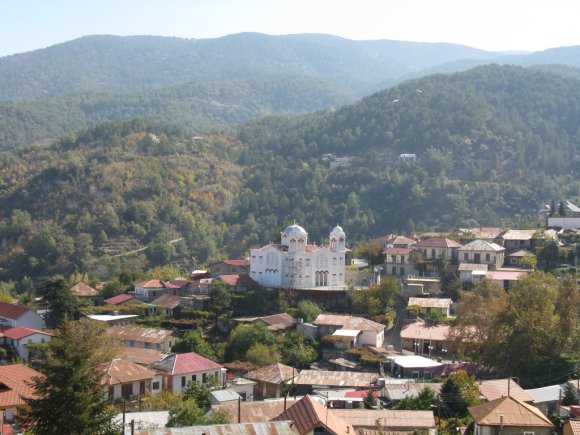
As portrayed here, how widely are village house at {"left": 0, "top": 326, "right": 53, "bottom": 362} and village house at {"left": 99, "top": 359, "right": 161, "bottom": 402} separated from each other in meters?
7.55

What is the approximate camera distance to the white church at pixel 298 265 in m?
44.6

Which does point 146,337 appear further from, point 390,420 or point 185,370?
point 390,420

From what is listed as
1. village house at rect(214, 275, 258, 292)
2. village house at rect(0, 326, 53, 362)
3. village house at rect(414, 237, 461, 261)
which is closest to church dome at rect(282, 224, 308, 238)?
Answer: village house at rect(214, 275, 258, 292)

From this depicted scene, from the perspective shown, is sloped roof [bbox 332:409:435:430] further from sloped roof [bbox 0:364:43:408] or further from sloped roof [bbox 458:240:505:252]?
sloped roof [bbox 458:240:505:252]

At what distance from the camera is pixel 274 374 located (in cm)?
3197

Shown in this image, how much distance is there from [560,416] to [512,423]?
3.69 m

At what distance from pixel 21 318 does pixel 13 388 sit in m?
12.3

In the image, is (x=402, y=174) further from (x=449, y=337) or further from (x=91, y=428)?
(x=91, y=428)

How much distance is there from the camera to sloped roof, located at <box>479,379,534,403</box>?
84.1ft

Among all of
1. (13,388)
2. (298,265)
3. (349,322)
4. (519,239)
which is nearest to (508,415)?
(13,388)

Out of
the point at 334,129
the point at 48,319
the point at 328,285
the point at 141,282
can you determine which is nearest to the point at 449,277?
the point at 328,285

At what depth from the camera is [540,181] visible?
88.0 meters

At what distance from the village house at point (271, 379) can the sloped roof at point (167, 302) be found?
34.8ft

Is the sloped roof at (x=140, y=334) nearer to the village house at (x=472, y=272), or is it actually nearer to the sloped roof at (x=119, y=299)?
the sloped roof at (x=119, y=299)
